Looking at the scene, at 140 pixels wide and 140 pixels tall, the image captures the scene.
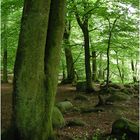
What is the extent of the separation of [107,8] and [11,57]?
55.2ft

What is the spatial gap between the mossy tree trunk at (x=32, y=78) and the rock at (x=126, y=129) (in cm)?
203

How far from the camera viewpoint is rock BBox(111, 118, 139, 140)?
7405 mm

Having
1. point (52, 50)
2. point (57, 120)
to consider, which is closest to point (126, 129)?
point (57, 120)

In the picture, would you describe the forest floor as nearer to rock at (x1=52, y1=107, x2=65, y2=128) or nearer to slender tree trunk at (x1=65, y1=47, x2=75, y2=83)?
rock at (x1=52, y1=107, x2=65, y2=128)

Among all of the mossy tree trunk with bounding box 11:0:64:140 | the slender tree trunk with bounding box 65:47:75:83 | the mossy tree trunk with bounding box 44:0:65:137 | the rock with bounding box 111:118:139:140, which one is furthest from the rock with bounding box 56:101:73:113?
the slender tree trunk with bounding box 65:47:75:83

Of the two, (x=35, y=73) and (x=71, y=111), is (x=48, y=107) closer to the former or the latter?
(x=35, y=73)

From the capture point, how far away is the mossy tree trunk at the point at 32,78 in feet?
20.9

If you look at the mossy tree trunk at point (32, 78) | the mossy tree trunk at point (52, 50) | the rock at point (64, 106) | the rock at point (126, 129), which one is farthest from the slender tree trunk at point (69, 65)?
the mossy tree trunk at point (32, 78)

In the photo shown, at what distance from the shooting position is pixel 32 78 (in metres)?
6.39

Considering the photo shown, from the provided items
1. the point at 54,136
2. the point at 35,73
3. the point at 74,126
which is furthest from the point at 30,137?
the point at 74,126

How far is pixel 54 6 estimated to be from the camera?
22.7 ft

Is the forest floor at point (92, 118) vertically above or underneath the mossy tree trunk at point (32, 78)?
underneath

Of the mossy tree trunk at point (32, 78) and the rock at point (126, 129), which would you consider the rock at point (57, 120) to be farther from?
the mossy tree trunk at point (32, 78)

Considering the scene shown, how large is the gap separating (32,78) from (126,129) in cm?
280
